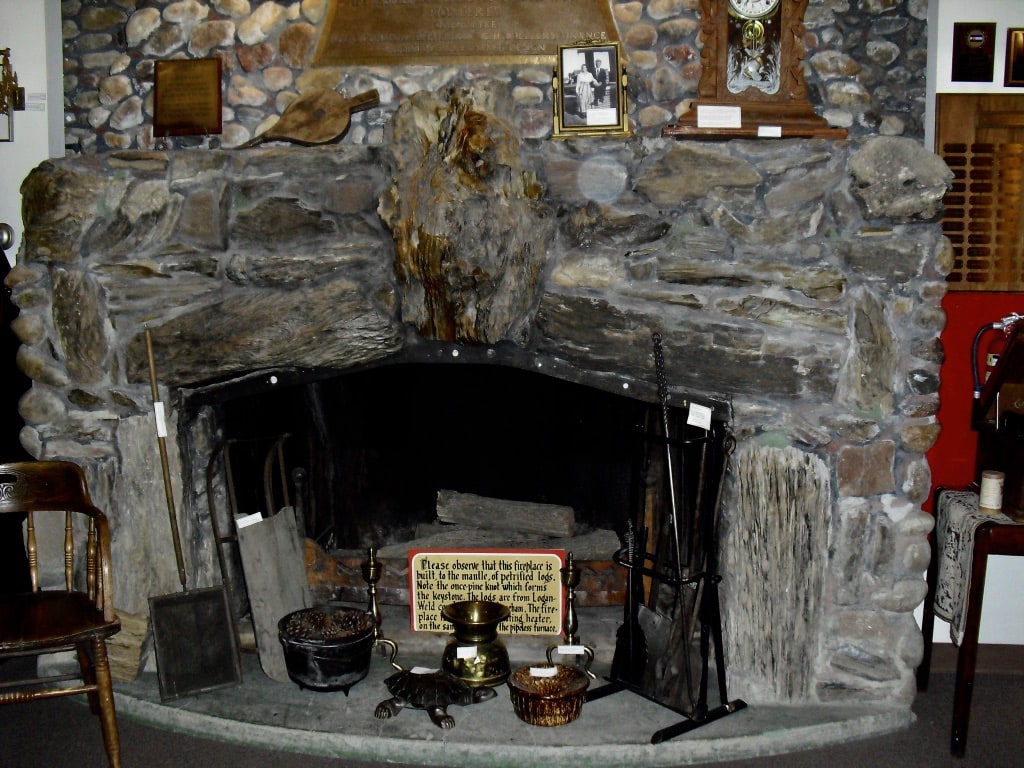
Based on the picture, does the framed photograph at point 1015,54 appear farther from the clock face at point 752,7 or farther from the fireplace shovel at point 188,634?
the fireplace shovel at point 188,634

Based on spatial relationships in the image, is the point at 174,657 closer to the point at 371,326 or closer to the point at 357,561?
the point at 357,561

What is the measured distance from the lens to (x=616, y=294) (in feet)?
8.18

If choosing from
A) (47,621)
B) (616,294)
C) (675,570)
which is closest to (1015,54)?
(616,294)

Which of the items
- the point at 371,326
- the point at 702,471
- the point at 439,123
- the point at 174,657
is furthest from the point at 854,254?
the point at 174,657

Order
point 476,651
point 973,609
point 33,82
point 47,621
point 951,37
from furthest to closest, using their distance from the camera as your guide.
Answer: point 33,82 → point 951,37 → point 476,651 → point 973,609 → point 47,621

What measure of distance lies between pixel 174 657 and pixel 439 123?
1.71m

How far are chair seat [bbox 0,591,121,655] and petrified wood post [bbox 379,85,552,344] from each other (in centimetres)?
118

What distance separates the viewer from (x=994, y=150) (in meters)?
2.69

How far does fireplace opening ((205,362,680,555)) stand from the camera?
2.86 meters

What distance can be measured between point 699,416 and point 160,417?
5.21ft

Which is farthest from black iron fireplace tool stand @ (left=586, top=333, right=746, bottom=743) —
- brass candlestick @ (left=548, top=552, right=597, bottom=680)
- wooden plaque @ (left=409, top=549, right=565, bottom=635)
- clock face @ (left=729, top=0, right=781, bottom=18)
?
clock face @ (left=729, top=0, right=781, bottom=18)

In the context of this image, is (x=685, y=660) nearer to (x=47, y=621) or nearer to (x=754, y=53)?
(x=47, y=621)

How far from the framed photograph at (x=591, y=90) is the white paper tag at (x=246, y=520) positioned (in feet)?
4.93

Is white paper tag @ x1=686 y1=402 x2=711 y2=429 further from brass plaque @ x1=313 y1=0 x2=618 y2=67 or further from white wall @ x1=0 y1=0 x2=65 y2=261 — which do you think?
white wall @ x1=0 y1=0 x2=65 y2=261
